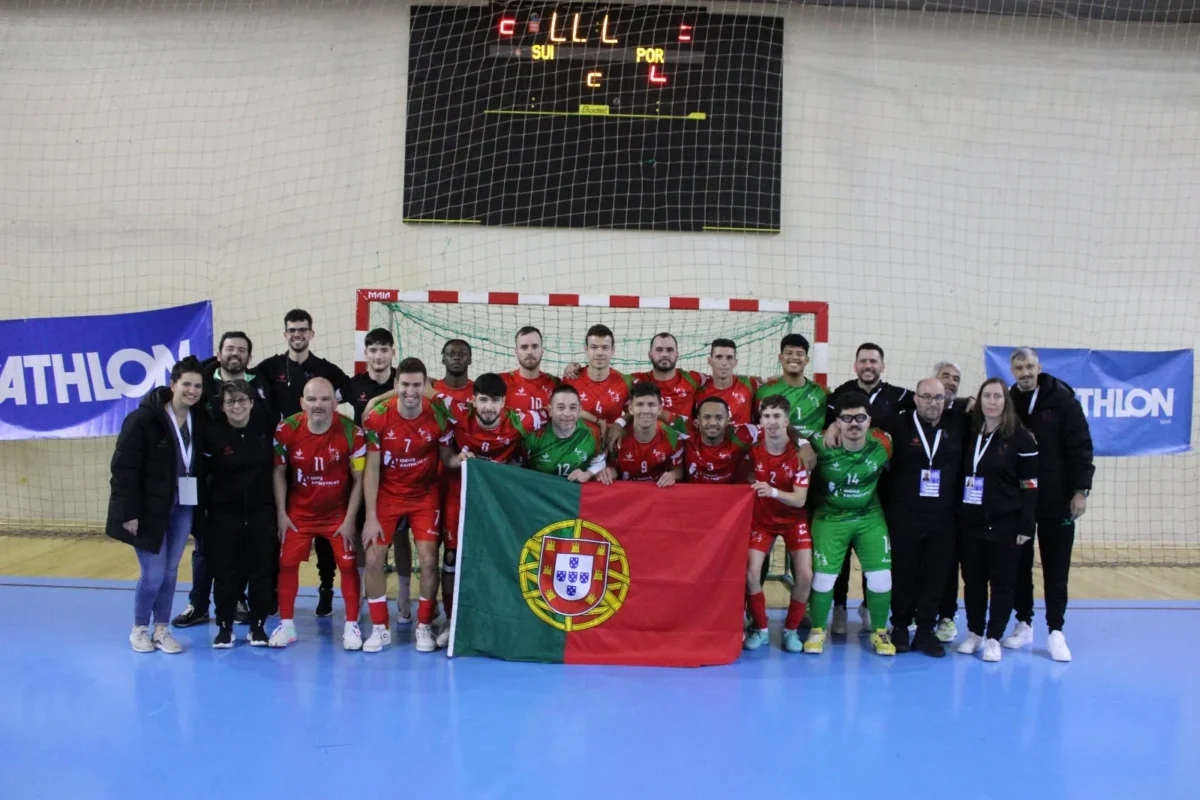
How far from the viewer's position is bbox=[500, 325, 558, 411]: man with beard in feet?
18.9

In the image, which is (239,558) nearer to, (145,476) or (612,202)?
(145,476)

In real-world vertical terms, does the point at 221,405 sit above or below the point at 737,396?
below

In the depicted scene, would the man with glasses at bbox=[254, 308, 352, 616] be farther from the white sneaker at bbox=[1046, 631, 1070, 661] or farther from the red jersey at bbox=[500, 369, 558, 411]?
the white sneaker at bbox=[1046, 631, 1070, 661]

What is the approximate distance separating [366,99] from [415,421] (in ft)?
15.2

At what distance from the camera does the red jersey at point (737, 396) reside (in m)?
5.86

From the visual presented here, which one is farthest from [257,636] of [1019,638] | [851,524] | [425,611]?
[1019,638]

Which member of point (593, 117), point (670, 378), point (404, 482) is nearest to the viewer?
point (404, 482)

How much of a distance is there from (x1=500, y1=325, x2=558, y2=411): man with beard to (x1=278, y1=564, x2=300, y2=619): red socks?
5.50ft

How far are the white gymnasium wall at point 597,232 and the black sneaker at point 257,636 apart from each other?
3.97 m

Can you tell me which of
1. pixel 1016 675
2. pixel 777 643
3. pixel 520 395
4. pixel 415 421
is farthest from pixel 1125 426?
pixel 415 421

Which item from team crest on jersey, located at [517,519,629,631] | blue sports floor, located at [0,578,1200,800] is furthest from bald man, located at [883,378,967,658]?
team crest on jersey, located at [517,519,629,631]

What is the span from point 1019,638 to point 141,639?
540 centimetres

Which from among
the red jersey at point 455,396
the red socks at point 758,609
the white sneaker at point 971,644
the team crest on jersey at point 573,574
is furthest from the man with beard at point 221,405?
the white sneaker at point 971,644

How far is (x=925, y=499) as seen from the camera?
210 inches
